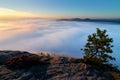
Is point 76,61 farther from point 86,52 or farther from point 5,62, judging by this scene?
point 86,52

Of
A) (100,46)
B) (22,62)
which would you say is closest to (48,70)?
(22,62)

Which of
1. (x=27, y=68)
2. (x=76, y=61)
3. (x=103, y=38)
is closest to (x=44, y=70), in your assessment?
(x=27, y=68)

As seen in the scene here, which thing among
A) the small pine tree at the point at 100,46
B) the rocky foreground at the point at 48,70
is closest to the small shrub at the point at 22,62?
the rocky foreground at the point at 48,70

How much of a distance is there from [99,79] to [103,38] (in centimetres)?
1472

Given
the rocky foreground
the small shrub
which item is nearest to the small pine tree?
the rocky foreground

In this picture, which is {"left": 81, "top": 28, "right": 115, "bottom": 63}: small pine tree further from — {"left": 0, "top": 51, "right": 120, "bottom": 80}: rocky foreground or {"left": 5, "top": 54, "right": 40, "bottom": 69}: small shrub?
{"left": 5, "top": 54, "right": 40, "bottom": 69}: small shrub

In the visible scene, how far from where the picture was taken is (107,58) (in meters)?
31.9

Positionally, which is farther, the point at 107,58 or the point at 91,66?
the point at 107,58

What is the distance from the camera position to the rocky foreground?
56.8 ft

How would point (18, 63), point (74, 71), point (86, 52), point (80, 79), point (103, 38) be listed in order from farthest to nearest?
point (86, 52)
point (103, 38)
point (18, 63)
point (74, 71)
point (80, 79)

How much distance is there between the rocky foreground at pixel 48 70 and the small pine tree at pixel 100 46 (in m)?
11.3

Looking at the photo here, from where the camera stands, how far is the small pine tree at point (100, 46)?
30734 mm

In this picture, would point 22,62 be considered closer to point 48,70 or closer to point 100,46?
point 48,70

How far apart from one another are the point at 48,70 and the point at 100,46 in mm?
14043
